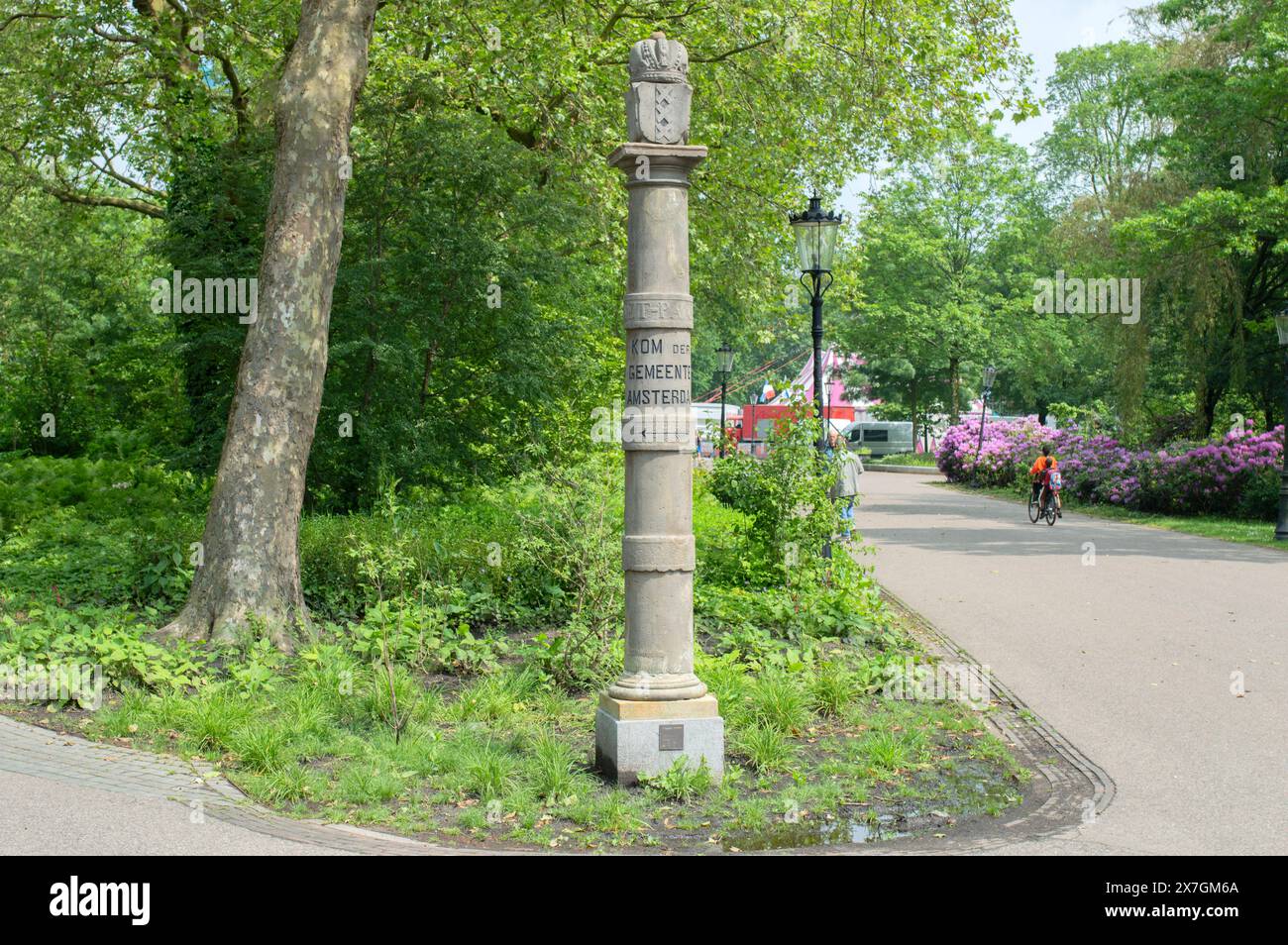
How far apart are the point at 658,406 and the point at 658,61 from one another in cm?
193

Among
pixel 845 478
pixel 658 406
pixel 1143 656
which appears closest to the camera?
pixel 658 406

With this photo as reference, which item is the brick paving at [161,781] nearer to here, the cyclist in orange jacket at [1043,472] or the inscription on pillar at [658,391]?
the inscription on pillar at [658,391]

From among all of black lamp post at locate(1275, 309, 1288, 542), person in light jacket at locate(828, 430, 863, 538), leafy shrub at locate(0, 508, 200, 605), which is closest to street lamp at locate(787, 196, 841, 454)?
person in light jacket at locate(828, 430, 863, 538)

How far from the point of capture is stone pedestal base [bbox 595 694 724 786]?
262 inches

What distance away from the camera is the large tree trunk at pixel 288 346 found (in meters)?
9.80

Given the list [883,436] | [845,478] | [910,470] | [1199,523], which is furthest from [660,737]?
[883,436]

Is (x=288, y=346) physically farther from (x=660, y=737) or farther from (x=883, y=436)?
(x=883, y=436)

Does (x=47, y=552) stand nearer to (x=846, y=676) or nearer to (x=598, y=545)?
(x=598, y=545)

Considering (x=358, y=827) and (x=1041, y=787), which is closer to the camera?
(x=358, y=827)

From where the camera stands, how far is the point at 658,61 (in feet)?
23.0

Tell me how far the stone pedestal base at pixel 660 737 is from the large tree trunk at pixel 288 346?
398cm

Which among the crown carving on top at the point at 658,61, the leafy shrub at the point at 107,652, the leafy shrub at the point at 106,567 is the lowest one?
the leafy shrub at the point at 107,652
